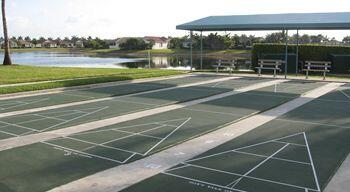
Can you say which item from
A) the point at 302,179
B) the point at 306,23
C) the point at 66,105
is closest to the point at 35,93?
the point at 66,105

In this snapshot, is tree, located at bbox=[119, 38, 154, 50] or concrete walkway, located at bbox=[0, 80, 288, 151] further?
tree, located at bbox=[119, 38, 154, 50]

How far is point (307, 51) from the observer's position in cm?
2920

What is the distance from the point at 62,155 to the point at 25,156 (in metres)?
0.73

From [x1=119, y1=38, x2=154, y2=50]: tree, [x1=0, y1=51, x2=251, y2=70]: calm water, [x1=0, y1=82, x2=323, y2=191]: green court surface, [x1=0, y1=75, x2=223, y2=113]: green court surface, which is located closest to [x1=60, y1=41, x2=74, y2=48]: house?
[x1=119, y1=38, x2=154, y2=50]: tree

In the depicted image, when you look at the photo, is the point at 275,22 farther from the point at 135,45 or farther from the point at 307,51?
the point at 135,45

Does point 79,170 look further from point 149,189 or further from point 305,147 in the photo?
point 305,147

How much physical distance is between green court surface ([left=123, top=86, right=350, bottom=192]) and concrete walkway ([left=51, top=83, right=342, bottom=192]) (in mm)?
203

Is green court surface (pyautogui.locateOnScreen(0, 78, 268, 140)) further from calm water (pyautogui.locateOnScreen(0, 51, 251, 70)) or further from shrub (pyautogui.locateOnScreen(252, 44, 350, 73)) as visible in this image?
calm water (pyautogui.locateOnScreen(0, 51, 251, 70))

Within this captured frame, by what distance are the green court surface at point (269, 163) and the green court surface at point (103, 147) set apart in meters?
1.17

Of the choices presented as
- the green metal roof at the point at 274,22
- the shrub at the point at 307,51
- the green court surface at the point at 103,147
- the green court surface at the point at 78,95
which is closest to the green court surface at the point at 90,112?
the green court surface at the point at 78,95

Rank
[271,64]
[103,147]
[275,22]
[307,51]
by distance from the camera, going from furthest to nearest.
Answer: [307,51] < [271,64] < [275,22] < [103,147]

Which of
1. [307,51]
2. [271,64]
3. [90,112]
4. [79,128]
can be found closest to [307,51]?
[307,51]

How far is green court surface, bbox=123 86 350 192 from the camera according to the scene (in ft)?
21.9

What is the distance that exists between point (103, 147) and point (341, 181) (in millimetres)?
4778
